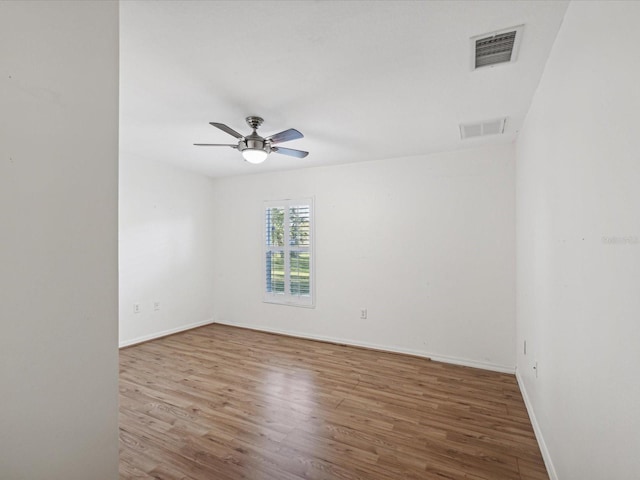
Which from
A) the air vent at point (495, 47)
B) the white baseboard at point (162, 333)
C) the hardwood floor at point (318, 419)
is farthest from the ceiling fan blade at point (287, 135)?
the white baseboard at point (162, 333)

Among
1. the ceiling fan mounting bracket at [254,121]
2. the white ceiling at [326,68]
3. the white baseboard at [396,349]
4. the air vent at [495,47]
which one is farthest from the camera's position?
the white baseboard at [396,349]

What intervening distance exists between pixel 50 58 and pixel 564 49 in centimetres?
215

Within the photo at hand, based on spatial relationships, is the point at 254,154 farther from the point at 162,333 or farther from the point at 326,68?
the point at 162,333

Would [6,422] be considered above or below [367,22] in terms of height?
below

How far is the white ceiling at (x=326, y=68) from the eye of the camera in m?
1.44

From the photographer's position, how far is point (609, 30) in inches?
40.1

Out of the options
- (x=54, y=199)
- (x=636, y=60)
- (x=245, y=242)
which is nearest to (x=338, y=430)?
(x=54, y=199)

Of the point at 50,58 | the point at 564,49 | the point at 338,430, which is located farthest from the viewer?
the point at 338,430

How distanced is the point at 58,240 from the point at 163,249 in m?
3.86

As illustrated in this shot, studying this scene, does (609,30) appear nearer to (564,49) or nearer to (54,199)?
(564,49)

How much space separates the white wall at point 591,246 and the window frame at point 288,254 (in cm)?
291

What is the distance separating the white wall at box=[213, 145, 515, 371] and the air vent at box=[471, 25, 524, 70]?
179 centimetres

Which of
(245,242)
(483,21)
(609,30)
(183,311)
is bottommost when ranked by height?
(183,311)

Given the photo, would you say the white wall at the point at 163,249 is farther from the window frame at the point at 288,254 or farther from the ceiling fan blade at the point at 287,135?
the ceiling fan blade at the point at 287,135
